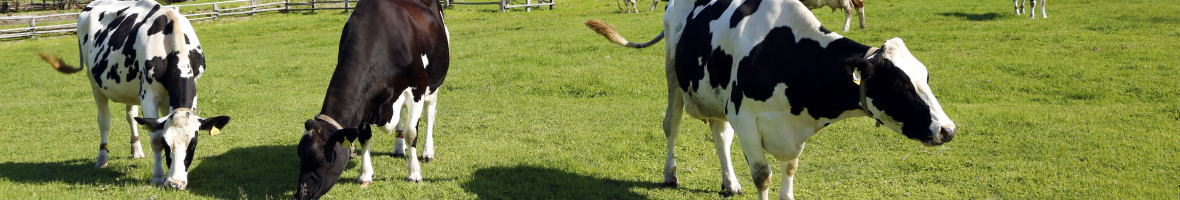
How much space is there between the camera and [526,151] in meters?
9.12

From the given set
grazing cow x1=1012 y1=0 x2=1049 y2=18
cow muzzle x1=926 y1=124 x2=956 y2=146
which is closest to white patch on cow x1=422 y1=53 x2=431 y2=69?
cow muzzle x1=926 y1=124 x2=956 y2=146

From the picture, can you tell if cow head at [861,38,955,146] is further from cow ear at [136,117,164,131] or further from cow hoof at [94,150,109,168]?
cow hoof at [94,150,109,168]

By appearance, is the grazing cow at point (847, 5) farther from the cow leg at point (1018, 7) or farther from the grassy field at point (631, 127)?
the cow leg at point (1018, 7)

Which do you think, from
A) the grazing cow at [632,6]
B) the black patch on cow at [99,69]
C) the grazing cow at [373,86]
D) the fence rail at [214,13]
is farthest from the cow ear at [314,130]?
the fence rail at [214,13]

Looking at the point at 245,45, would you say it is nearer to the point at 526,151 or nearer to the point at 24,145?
the point at 24,145

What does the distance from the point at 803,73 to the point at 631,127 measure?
16.6 ft

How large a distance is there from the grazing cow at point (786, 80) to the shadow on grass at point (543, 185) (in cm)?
107

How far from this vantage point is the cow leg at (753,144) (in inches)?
221

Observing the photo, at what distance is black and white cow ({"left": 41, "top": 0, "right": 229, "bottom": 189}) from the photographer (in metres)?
7.13

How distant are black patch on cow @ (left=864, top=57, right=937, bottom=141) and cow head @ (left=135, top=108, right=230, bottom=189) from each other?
5070 millimetres

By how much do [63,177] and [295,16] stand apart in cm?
2578

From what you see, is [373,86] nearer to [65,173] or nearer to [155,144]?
[155,144]

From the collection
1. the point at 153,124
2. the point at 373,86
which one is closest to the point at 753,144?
the point at 373,86

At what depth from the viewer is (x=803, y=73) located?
17.4 ft
